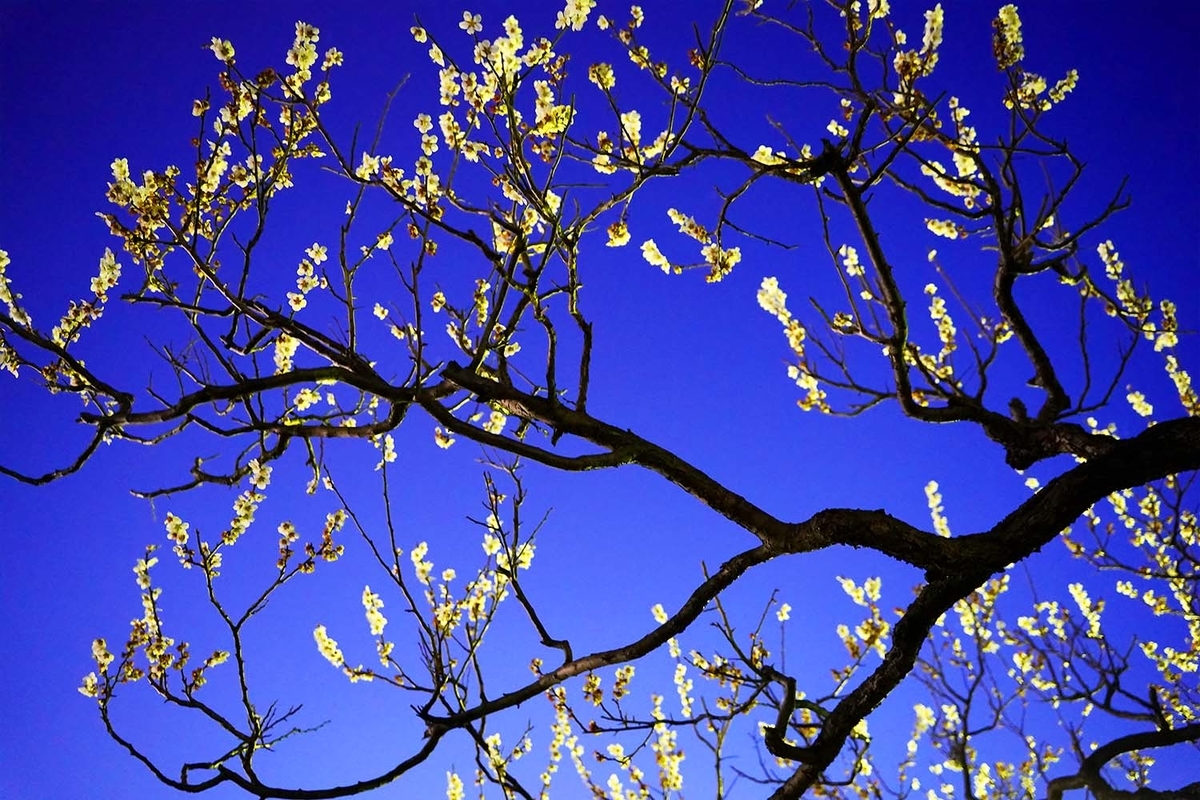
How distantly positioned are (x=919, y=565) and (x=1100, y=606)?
664 cm

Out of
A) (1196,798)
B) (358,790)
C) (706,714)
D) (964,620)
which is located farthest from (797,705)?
(964,620)

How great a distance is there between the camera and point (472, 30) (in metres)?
3.83

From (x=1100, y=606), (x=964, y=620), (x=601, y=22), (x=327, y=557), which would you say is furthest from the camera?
(x=1100, y=606)

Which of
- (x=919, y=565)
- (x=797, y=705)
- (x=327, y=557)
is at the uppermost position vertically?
(x=327, y=557)

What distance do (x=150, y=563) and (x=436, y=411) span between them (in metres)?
4.11

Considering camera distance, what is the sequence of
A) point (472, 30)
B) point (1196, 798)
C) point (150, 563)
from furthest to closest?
point (150, 563), point (472, 30), point (1196, 798)

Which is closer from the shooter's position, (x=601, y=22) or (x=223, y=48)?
(x=223, y=48)

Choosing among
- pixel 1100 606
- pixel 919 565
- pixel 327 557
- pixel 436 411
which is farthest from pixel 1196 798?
pixel 327 557

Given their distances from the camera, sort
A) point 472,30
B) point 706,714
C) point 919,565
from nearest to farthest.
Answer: point 919,565
point 706,714
point 472,30

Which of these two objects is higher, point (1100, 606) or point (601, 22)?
point (601, 22)

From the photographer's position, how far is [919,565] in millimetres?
2846

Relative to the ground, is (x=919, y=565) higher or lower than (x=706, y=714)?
higher

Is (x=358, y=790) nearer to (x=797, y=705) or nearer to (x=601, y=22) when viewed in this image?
(x=797, y=705)

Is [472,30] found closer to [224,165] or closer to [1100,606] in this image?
[224,165]
